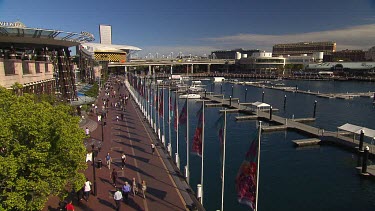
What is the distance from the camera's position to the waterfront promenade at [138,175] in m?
23.0

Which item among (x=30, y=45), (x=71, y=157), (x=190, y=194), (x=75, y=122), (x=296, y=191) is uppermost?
(x=30, y=45)

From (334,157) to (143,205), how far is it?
3147 centimetres

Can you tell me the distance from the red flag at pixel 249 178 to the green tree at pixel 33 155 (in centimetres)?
903

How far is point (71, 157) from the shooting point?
16812 mm

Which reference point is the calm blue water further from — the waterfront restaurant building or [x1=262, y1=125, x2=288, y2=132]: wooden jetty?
the waterfront restaurant building

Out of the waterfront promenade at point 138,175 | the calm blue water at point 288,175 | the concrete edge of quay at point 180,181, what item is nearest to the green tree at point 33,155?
the waterfront promenade at point 138,175

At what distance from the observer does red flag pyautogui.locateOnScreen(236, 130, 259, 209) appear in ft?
58.6

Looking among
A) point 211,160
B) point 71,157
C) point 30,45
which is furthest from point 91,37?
point 71,157

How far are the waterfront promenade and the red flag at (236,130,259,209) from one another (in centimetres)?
528

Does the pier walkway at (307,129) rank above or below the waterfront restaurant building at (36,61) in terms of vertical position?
below

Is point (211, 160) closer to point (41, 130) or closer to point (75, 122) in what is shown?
point (75, 122)

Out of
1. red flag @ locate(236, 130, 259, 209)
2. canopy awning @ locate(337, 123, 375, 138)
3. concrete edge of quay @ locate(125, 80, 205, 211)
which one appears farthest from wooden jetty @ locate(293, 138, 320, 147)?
red flag @ locate(236, 130, 259, 209)

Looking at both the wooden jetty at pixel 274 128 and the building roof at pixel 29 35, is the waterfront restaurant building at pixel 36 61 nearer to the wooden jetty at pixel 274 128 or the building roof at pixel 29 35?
the building roof at pixel 29 35

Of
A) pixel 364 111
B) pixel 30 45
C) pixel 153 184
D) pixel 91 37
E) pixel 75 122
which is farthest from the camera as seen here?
pixel 364 111
